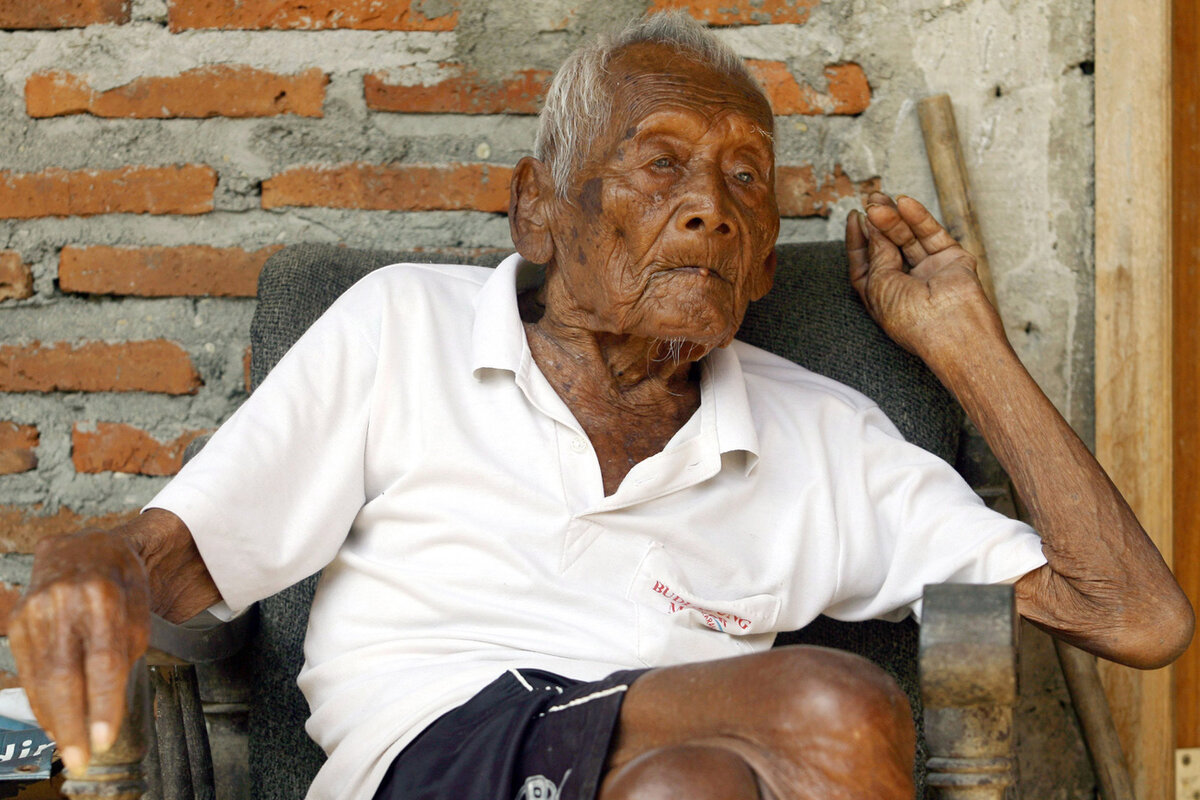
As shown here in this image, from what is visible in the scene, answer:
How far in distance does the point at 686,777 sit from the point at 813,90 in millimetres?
1547

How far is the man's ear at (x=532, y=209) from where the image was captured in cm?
180

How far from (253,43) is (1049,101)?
4.87 ft

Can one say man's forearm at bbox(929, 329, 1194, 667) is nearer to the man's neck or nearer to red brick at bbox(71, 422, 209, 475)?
the man's neck

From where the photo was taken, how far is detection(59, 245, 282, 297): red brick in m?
2.14

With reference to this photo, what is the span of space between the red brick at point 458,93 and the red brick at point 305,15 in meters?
0.09

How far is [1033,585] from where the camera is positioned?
5.45ft

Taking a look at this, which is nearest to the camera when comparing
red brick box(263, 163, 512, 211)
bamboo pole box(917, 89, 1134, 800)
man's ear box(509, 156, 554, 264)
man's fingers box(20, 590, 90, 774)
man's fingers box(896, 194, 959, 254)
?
man's fingers box(20, 590, 90, 774)

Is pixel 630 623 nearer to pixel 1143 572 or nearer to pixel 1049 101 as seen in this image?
pixel 1143 572

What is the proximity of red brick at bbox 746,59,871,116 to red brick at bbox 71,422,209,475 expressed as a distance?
126cm

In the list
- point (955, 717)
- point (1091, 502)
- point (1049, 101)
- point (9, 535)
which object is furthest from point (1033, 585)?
point (9, 535)

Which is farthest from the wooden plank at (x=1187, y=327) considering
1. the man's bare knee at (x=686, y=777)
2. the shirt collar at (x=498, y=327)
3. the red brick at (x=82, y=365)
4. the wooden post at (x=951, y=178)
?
the red brick at (x=82, y=365)

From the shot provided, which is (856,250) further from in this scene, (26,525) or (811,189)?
(26,525)

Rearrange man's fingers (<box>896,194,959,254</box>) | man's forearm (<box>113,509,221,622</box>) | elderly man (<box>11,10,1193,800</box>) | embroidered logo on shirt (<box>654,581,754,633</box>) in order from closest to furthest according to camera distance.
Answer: man's forearm (<box>113,509,221,622</box>) < elderly man (<box>11,10,1193,800</box>) < embroidered logo on shirt (<box>654,581,754,633</box>) < man's fingers (<box>896,194,959,254</box>)

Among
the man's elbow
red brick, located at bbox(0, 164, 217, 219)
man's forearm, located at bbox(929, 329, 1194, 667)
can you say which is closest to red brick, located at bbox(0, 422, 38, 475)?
red brick, located at bbox(0, 164, 217, 219)
